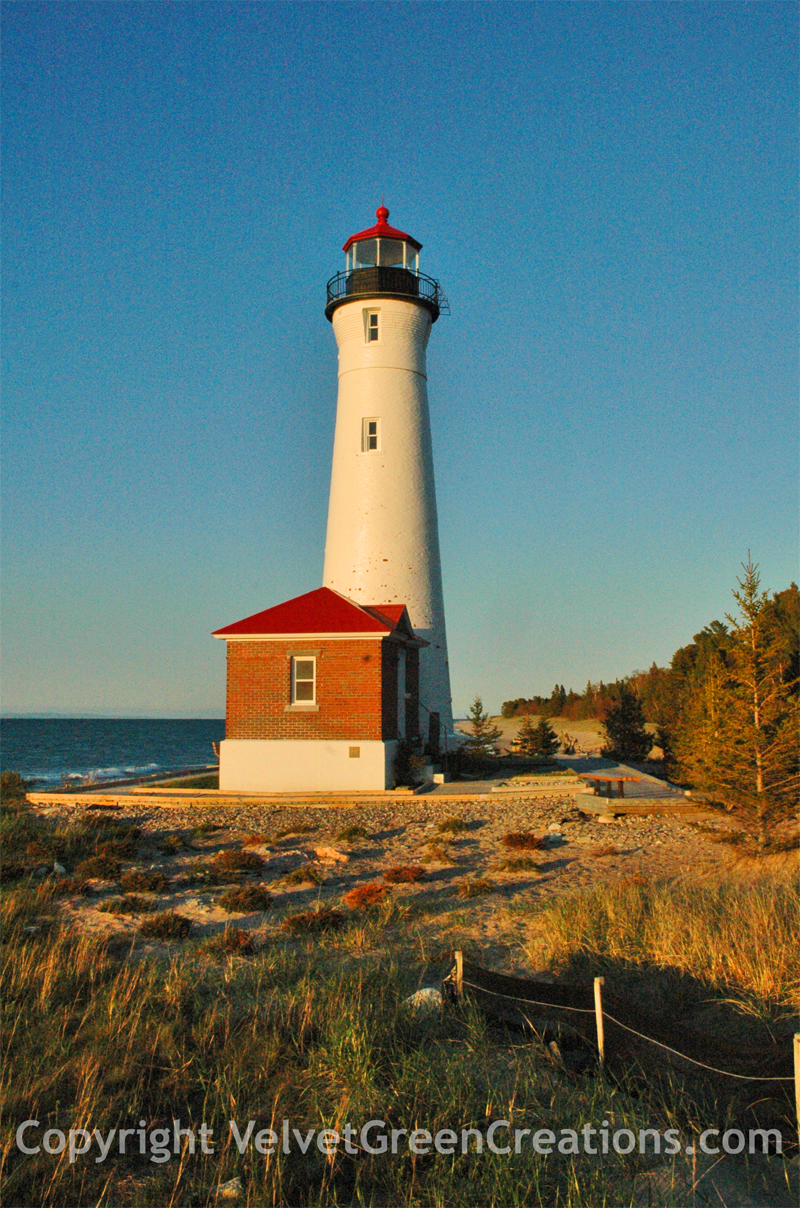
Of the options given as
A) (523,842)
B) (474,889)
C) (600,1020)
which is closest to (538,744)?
(523,842)

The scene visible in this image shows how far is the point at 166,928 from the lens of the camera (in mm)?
10164

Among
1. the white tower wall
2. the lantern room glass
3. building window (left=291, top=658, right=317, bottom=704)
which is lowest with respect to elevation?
building window (left=291, top=658, right=317, bottom=704)

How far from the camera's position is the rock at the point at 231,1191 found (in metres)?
4.46

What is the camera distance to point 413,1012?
6676 mm

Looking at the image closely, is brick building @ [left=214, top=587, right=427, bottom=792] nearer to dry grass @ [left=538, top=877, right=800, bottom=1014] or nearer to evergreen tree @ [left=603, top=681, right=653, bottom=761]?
dry grass @ [left=538, top=877, right=800, bottom=1014]

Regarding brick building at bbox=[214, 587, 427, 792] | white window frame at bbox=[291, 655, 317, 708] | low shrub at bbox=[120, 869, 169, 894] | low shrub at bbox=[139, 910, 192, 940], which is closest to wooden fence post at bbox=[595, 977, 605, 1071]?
low shrub at bbox=[139, 910, 192, 940]

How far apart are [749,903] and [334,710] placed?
1380 cm

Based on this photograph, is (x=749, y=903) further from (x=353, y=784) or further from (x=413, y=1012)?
(x=353, y=784)

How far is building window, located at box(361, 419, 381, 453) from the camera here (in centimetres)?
2634

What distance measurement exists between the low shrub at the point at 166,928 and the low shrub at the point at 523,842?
259 inches

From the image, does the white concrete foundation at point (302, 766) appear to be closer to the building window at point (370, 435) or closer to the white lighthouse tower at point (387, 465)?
the white lighthouse tower at point (387, 465)

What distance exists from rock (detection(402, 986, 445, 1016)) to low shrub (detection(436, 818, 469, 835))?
9.51m

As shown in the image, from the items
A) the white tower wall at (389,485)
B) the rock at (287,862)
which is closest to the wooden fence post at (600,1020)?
the rock at (287,862)

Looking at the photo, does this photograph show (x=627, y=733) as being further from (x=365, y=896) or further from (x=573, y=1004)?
(x=573, y=1004)
